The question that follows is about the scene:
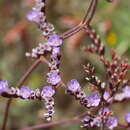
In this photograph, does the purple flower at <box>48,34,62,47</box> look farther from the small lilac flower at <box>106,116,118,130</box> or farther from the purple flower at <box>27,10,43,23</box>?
the small lilac flower at <box>106,116,118,130</box>

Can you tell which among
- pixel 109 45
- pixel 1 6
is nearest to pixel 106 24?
pixel 109 45

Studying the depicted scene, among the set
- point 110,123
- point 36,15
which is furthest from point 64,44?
point 110,123

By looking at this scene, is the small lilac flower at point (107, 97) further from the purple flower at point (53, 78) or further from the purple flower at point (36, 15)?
the purple flower at point (36, 15)

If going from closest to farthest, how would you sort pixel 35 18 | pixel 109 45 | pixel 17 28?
pixel 35 18 → pixel 109 45 → pixel 17 28

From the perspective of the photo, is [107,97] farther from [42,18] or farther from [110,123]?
[42,18]

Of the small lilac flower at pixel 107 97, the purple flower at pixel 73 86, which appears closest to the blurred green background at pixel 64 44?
the small lilac flower at pixel 107 97

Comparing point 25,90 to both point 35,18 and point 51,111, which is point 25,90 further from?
point 35,18
